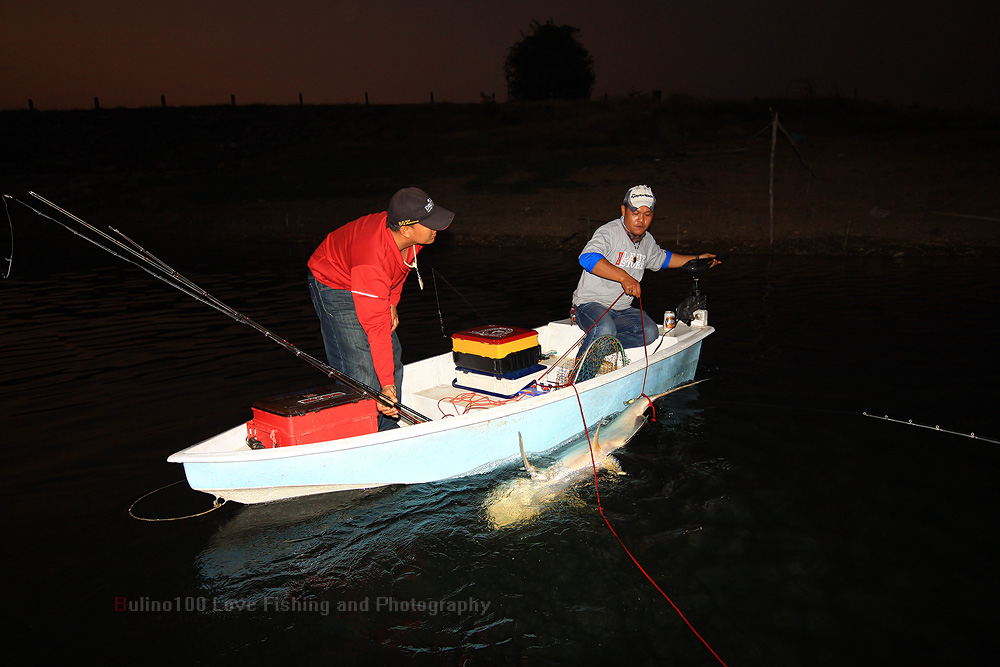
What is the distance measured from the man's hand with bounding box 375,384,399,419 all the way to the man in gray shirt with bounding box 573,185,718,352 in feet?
7.70

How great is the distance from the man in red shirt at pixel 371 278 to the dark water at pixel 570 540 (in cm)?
113

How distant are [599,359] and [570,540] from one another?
2.37 meters

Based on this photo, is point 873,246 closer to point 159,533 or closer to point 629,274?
point 629,274

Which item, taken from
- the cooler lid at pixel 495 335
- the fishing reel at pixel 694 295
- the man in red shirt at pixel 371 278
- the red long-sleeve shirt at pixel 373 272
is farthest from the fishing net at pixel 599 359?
the red long-sleeve shirt at pixel 373 272

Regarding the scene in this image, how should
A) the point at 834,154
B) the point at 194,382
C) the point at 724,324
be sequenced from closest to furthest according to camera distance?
the point at 194,382 < the point at 724,324 < the point at 834,154

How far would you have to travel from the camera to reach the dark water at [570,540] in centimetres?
350

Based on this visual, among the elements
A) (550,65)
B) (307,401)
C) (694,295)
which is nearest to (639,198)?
(694,295)

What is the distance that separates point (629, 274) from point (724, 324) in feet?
14.9

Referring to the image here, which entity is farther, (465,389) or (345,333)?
(465,389)

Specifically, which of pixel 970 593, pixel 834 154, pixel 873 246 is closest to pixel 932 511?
pixel 970 593

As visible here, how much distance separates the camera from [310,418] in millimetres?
4535

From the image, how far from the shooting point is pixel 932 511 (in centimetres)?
464

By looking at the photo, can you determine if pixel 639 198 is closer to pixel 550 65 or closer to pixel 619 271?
pixel 619 271

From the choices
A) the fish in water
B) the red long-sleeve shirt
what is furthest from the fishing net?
the red long-sleeve shirt
